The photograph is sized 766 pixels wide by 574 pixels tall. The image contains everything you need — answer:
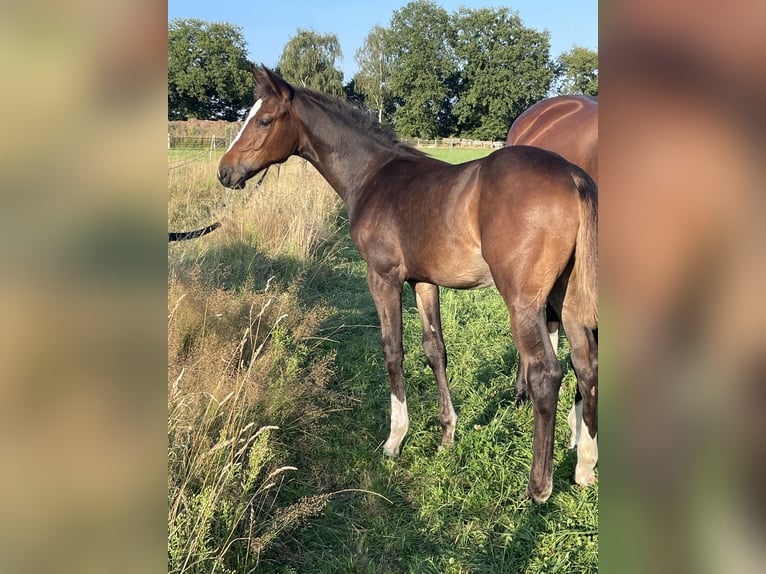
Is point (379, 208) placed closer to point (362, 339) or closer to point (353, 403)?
point (353, 403)

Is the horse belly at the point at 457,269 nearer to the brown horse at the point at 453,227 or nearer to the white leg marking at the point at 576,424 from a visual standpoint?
the brown horse at the point at 453,227

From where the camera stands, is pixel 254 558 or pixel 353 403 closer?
pixel 254 558

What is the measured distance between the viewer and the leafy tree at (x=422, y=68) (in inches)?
1759

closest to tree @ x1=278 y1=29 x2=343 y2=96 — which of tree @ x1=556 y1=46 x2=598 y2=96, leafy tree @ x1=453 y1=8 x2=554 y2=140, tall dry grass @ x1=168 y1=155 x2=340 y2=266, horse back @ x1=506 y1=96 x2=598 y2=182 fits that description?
leafy tree @ x1=453 y1=8 x2=554 y2=140

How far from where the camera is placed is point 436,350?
3.55 m

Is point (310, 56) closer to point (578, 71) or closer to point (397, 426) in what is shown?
point (578, 71)

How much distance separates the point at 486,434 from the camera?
3258 millimetres

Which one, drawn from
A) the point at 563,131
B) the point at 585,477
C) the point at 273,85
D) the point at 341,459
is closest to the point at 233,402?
the point at 341,459

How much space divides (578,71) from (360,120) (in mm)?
36549

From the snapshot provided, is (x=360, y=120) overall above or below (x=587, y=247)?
above

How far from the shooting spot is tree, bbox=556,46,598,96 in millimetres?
32116
